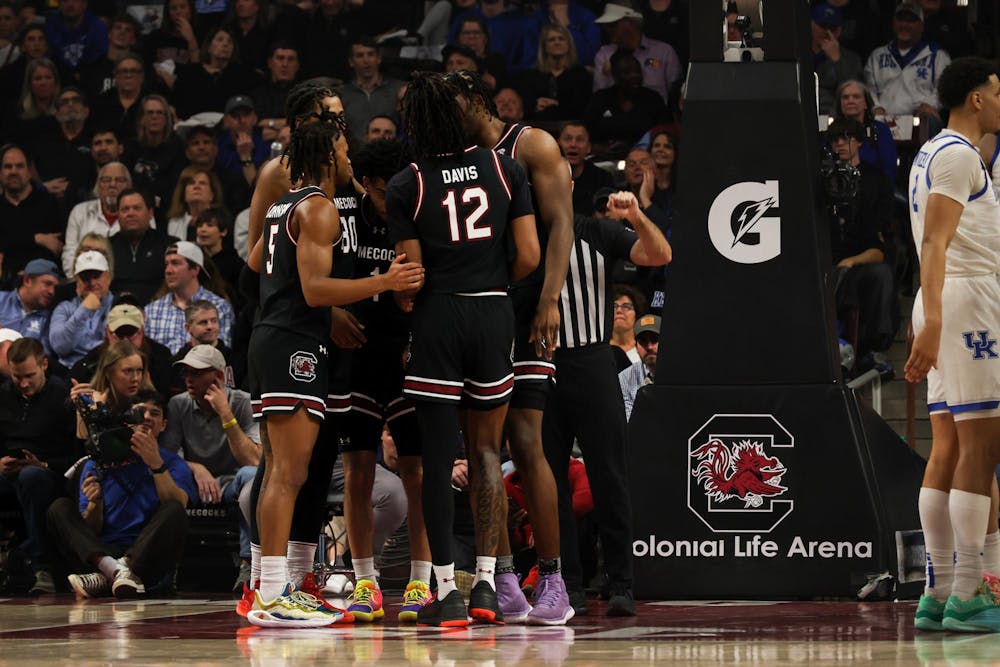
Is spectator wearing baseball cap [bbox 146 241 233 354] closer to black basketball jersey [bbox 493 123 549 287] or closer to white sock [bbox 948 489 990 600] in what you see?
black basketball jersey [bbox 493 123 549 287]

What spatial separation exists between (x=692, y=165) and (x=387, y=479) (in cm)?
246

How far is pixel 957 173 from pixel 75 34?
11.4 metres

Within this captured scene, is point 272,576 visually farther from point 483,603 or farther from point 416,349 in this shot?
point 416,349

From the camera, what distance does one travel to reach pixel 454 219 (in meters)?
5.61

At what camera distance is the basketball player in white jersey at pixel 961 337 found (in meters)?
5.18

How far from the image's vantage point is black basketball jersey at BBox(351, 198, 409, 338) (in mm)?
6160

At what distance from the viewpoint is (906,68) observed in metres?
12.2

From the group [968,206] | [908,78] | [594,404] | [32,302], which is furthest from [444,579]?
[908,78]

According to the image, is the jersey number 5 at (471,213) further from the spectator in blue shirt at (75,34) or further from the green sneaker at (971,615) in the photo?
the spectator in blue shirt at (75,34)

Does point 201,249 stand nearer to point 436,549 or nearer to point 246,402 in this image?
point 246,402

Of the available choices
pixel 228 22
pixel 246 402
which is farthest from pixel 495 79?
pixel 246 402

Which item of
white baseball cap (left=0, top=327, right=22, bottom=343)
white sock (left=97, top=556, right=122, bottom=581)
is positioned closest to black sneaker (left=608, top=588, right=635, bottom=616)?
white sock (left=97, top=556, right=122, bottom=581)

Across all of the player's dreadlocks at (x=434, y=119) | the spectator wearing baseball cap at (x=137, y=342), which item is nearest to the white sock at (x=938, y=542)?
the player's dreadlocks at (x=434, y=119)

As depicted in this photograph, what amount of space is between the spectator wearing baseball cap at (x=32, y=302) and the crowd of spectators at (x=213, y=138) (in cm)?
2
